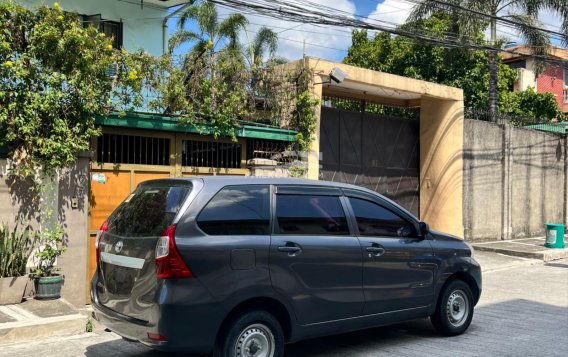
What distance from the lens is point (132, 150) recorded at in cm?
884

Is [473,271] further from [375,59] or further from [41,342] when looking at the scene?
[375,59]

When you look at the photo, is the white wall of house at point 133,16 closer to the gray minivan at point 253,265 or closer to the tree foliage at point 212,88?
the tree foliage at point 212,88

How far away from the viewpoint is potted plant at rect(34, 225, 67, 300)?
280 inches

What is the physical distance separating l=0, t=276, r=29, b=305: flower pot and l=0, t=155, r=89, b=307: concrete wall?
0.72 meters

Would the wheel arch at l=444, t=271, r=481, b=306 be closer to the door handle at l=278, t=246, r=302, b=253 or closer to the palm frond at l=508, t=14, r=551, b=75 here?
the door handle at l=278, t=246, r=302, b=253

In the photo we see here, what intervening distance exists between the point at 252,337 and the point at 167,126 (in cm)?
502

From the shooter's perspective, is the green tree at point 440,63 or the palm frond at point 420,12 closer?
the palm frond at point 420,12

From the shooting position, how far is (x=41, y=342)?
603 cm

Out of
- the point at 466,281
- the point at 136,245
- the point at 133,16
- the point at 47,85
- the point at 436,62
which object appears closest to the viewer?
the point at 136,245

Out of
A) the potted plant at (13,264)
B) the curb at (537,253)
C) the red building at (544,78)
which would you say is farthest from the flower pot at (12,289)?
the red building at (544,78)

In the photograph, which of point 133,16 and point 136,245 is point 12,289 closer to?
point 136,245

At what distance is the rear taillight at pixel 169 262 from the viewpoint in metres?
4.29

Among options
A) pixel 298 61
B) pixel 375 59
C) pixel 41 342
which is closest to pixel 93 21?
pixel 298 61

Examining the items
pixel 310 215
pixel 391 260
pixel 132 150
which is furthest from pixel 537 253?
pixel 310 215
